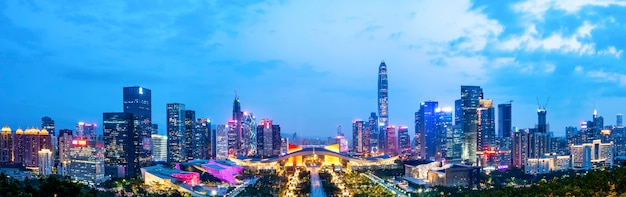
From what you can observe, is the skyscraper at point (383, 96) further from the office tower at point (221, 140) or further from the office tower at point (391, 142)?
the office tower at point (221, 140)

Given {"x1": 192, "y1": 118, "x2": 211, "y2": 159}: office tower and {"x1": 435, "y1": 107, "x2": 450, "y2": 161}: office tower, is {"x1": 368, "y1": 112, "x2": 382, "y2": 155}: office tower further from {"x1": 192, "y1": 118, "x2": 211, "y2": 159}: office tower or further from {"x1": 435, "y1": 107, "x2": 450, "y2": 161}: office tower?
{"x1": 192, "y1": 118, "x2": 211, "y2": 159}: office tower

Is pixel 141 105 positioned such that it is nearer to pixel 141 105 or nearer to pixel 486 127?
pixel 141 105

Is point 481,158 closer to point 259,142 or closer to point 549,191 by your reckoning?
point 259,142

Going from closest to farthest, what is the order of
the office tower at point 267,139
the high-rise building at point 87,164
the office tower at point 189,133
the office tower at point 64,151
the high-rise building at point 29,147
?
1. the high-rise building at point 87,164
2. the office tower at point 64,151
3. the high-rise building at point 29,147
4. the office tower at point 189,133
5. the office tower at point 267,139

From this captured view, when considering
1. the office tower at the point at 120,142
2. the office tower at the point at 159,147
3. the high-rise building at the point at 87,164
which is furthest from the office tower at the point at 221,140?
the high-rise building at the point at 87,164

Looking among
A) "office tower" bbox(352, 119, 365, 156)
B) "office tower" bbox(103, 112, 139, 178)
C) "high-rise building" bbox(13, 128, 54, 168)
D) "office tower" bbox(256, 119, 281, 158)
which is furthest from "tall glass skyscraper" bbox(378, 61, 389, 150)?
"high-rise building" bbox(13, 128, 54, 168)

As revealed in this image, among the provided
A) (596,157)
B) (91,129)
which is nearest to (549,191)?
(596,157)
